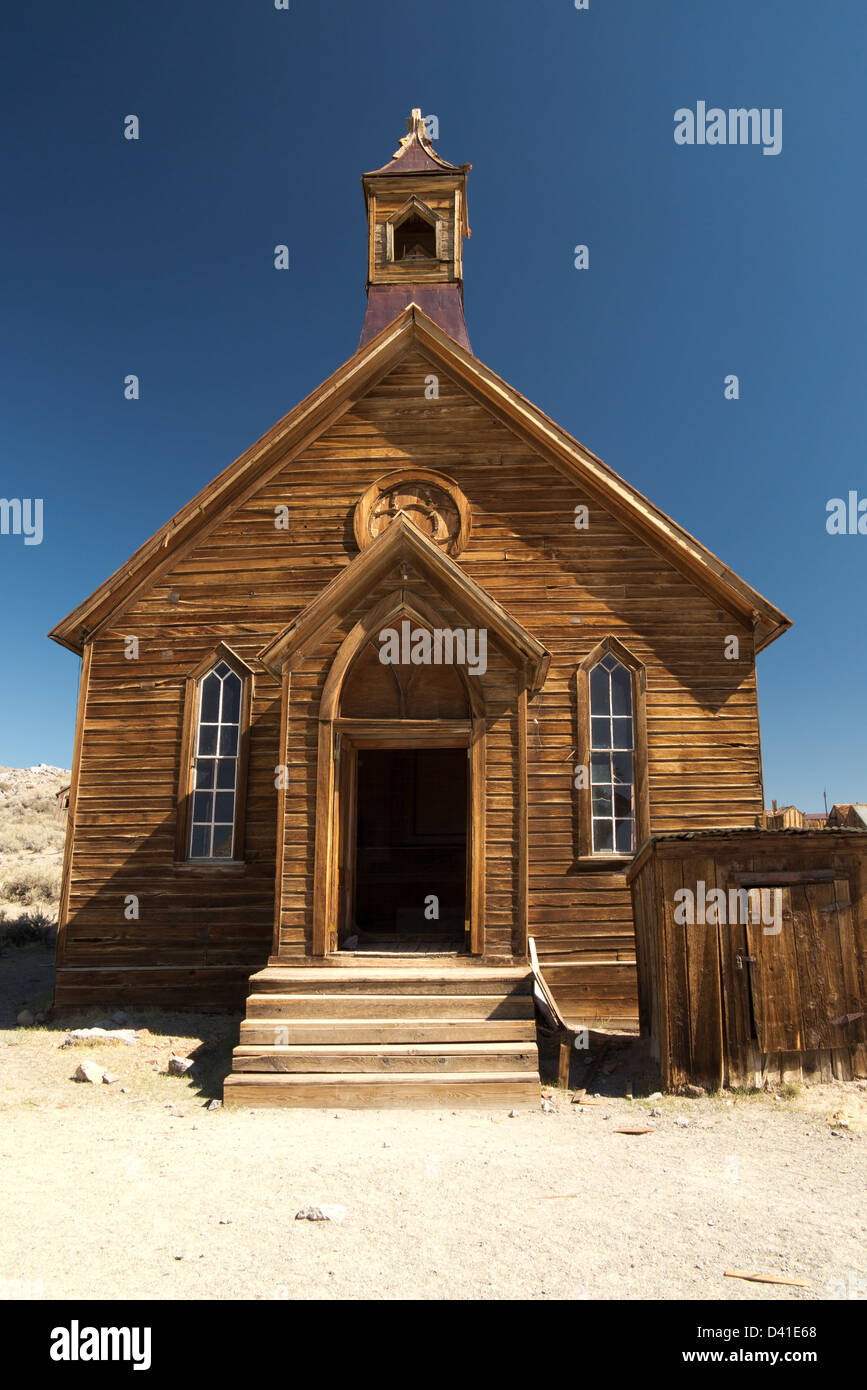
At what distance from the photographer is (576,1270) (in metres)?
4.06

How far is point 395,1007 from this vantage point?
8.13m

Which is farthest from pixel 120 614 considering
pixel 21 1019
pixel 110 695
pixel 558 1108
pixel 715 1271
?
pixel 715 1271

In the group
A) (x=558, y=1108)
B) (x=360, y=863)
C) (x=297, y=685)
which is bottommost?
(x=558, y=1108)

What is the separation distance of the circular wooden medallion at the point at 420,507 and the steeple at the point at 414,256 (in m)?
3.89

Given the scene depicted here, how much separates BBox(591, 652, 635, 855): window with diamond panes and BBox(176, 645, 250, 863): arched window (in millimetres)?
4591

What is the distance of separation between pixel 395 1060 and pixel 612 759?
4.85m

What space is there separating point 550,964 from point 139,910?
5313 mm

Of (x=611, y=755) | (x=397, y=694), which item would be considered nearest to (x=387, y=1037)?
(x=397, y=694)

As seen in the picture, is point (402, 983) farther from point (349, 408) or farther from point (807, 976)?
point (349, 408)

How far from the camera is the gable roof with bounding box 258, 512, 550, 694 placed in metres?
9.15

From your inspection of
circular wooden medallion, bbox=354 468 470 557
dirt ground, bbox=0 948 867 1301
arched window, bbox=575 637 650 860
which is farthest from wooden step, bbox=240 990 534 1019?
Result: circular wooden medallion, bbox=354 468 470 557

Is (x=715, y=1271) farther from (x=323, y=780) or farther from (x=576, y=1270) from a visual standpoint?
(x=323, y=780)

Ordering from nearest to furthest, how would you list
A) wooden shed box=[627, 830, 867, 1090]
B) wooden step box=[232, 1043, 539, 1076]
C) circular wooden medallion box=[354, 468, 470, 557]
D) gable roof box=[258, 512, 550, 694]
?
wooden shed box=[627, 830, 867, 1090] < wooden step box=[232, 1043, 539, 1076] < gable roof box=[258, 512, 550, 694] < circular wooden medallion box=[354, 468, 470, 557]

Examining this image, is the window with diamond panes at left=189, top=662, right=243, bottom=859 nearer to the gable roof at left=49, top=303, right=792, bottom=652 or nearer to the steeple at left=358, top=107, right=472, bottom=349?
the gable roof at left=49, top=303, right=792, bottom=652
